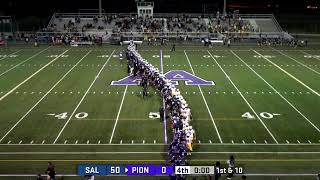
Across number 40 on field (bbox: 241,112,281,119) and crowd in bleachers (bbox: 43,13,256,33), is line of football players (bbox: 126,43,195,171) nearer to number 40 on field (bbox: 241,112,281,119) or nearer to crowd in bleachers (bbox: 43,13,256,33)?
number 40 on field (bbox: 241,112,281,119)

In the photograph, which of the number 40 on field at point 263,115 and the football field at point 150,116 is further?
the number 40 on field at point 263,115

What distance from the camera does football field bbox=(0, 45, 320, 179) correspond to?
49.1 feet

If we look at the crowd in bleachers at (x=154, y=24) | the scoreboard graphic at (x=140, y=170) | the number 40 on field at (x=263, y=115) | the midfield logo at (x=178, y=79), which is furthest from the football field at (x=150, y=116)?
the crowd in bleachers at (x=154, y=24)

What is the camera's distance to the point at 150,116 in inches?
768

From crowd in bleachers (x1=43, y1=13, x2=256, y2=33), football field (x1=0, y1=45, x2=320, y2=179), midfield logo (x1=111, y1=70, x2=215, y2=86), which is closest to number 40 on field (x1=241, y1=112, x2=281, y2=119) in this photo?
football field (x1=0, y1=45, x2=320, y2=179)

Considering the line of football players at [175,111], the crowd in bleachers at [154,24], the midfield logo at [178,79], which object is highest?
the crowd in bleachers at [154,24]

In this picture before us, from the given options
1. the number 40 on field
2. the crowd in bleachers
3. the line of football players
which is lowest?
the number 40 on field

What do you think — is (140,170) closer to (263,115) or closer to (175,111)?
(175,111)

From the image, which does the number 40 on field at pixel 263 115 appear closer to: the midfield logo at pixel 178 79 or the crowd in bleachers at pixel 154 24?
the midfield logo at pixel 178 79

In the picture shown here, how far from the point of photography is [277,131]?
17.5 metres

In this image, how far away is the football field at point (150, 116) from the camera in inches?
590

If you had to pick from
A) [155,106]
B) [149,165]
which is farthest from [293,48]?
[149,165]

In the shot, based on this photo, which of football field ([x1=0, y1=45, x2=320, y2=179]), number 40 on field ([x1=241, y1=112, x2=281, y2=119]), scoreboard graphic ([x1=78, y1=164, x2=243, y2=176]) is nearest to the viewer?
scoreboard graphic ([x1=78, y1=164, x2=243, y2=176])

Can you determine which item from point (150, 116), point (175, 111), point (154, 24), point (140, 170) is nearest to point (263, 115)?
point (175, 111)
